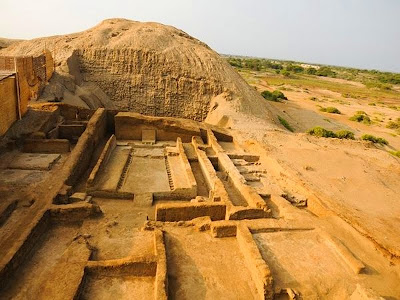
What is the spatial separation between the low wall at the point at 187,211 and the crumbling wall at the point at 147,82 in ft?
35.3

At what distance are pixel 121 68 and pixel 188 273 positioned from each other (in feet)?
48.4

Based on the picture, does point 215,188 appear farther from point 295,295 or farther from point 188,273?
point 295,295

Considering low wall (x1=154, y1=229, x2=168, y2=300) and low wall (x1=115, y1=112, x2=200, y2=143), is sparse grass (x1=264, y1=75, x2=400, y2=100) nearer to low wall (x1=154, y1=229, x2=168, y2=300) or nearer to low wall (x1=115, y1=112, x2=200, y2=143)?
low wall (x1=115, y1=112, x2=200, y2=143)

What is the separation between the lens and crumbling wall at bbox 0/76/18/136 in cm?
1026

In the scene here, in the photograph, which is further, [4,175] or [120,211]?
[4,175]

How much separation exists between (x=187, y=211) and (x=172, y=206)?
37 cm

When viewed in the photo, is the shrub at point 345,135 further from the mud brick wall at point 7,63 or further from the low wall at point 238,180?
the mud brick wall at point 7,63

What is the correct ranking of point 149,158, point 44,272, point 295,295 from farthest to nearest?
point 149,158, point 44,272, point 295,295

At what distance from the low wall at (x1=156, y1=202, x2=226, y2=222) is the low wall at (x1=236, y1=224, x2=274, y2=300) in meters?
1.03

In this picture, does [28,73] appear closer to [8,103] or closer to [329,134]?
[8,103]

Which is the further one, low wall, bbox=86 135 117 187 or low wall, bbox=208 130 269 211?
low wall, bbox=86 135 117 187

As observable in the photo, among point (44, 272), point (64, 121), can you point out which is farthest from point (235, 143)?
point (44, 272)

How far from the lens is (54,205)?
712cm

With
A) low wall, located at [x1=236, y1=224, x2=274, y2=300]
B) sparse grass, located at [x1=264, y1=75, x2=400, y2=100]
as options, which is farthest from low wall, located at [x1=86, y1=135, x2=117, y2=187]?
sparse grass, located at [x1=264, y1=75, x2=400, y2=100]
